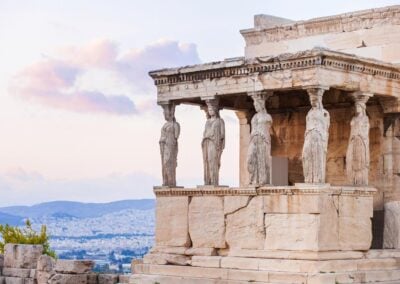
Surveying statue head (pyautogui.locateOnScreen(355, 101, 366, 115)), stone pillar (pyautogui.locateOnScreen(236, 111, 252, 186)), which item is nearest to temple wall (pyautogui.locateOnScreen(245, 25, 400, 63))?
stone pillar (pyautogui.locateOnScreen(236, 111, 252, 186))

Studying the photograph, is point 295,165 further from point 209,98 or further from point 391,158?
point 209,98

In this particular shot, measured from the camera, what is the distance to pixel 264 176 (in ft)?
67.5

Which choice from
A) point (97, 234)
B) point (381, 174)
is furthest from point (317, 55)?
point (97, 234)

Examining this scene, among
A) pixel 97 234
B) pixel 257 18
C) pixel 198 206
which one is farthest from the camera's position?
pixel 97 234

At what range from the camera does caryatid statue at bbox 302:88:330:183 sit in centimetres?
1997

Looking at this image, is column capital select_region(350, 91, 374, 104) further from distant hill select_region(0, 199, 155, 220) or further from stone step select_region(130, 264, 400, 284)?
distant hill select_region(0, 199, 155, 220)

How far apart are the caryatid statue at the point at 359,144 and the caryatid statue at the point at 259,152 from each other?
1.41 m

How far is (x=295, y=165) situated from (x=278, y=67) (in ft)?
9.50

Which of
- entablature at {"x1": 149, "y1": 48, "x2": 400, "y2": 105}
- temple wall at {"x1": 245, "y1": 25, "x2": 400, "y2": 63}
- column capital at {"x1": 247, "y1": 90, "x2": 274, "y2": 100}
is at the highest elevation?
temple wall at {"x1": 245, "y1": 25, "x2": 400, "y2": 63}

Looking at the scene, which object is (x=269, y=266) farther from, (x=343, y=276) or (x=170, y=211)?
(x=170, y=211)

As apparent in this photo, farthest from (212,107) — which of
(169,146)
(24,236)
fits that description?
(24,236)

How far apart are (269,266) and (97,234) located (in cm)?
7273

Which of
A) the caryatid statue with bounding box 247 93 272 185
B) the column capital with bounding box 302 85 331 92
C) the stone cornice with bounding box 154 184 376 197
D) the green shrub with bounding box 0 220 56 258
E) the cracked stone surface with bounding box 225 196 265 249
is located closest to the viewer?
the stone cornice with bounding box 154 184 376 197

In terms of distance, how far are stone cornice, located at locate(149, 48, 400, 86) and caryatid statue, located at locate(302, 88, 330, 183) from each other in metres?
0.51
